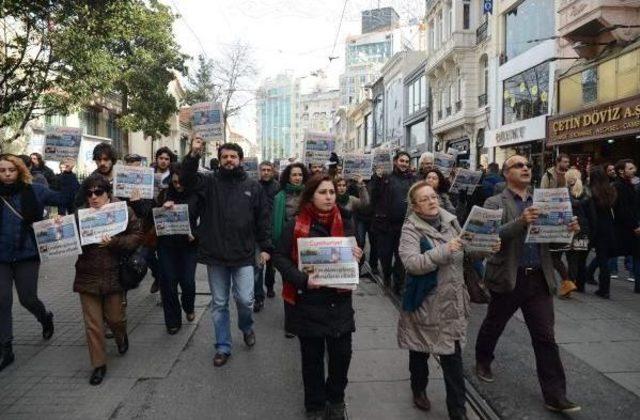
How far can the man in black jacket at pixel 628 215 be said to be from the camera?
8.34 meters

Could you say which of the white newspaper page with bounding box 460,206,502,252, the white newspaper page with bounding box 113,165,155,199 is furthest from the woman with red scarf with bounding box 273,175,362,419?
the white newspaper page with bounding box 113,165,155,199

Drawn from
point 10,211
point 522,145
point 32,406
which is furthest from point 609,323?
point 522,145

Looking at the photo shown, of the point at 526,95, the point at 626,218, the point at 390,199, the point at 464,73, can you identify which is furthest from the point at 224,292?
the point at 464,73

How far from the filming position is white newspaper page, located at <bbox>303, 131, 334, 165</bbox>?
365 inches

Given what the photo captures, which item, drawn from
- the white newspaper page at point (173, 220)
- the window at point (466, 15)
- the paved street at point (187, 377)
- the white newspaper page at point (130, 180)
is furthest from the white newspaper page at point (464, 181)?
the window at point (466, 15)

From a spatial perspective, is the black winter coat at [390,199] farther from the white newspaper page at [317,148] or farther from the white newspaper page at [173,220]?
the white newspaper page at [173,220]

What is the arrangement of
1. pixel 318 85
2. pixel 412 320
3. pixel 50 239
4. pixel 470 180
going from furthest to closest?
1. pixel 318 85
2. pixel 470 180
3. pixel 50 239
4. pixel 412 320

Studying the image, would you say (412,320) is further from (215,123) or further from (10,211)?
(215,123)

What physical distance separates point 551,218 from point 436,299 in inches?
44.8

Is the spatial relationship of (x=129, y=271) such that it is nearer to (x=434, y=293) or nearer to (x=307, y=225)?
(x=307, y=225)

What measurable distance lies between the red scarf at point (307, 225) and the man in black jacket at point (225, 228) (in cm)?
127

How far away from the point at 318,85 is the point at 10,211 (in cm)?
12019

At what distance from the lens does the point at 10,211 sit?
5000 millimetres

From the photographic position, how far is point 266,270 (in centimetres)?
796
